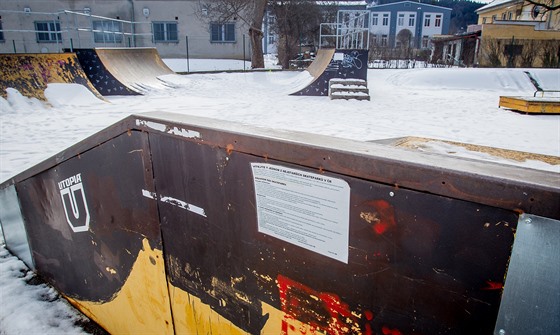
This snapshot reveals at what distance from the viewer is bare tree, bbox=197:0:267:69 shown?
21391mm

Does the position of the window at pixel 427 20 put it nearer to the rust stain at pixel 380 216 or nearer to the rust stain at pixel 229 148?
the rust stain at pixel 229 148

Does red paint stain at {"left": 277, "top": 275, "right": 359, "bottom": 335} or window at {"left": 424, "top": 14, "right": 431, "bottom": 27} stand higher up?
window at {"left": 424, "top": 14, "right": 431, "bottom": 27}

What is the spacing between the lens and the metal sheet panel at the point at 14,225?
9.52 ft

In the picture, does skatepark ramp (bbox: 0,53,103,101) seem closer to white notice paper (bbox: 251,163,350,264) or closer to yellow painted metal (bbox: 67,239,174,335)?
yellow painted metal (bbox: 67,239,174,335)

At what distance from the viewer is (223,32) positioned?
28031 mm

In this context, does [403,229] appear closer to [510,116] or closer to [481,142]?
[481,142]

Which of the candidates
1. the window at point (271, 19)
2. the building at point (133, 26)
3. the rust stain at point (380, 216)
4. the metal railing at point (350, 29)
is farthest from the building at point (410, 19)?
the rust stain at point (380, 216)

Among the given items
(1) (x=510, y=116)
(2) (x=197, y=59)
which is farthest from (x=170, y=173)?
(2) (x=197, y=59)

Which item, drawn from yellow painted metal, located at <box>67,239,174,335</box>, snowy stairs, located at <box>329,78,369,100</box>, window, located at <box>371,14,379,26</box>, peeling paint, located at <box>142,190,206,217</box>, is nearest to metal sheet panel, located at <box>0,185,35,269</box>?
yellow painted metal, located at <box>67,239,174,335</box>

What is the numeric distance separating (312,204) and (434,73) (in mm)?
17198

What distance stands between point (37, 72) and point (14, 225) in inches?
339

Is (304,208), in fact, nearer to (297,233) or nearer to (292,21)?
(297,233)

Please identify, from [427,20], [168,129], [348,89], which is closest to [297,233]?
[168,129]

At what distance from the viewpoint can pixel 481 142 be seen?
6.09 m
